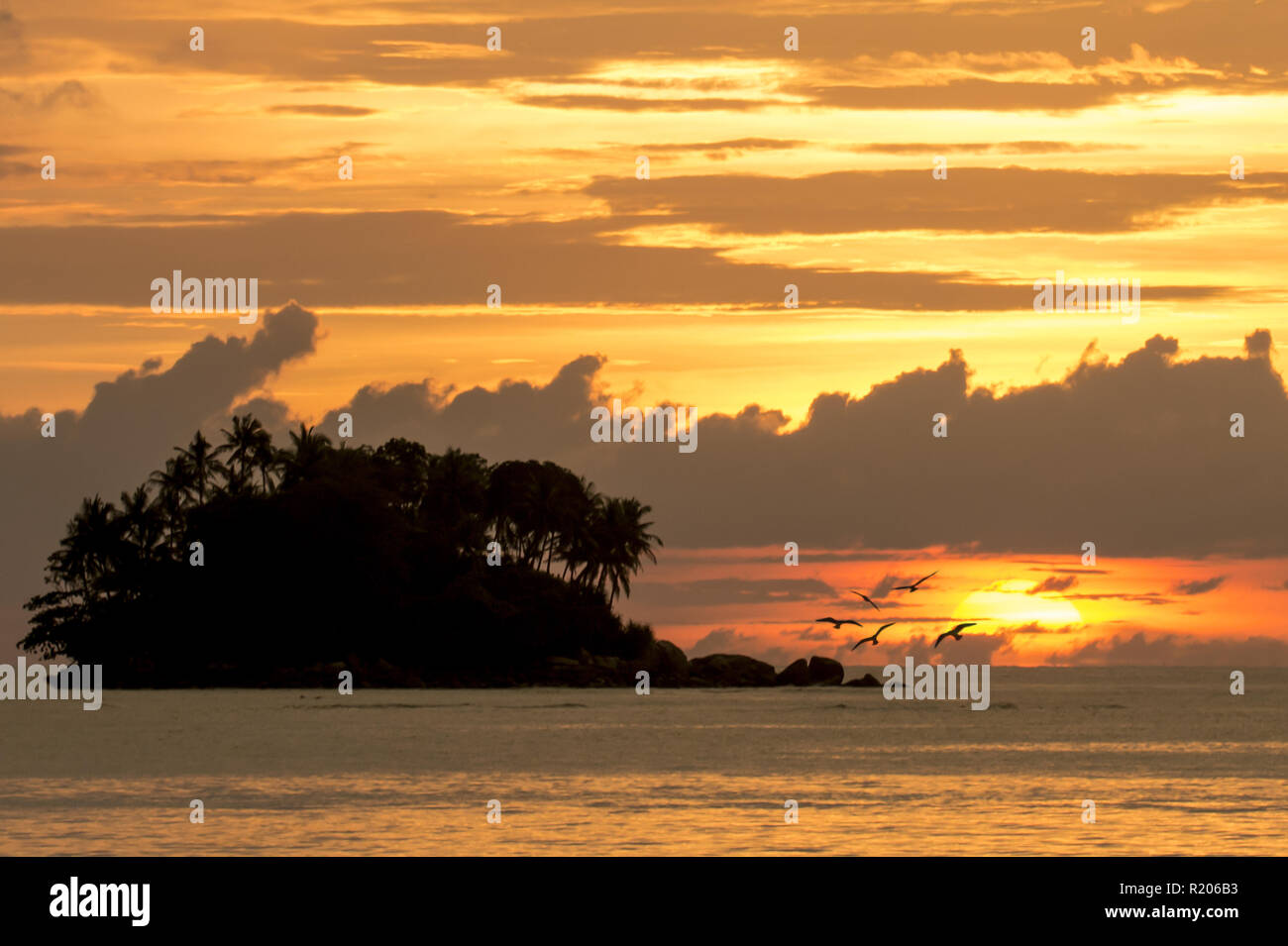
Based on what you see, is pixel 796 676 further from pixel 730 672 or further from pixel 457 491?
pixel 457 491

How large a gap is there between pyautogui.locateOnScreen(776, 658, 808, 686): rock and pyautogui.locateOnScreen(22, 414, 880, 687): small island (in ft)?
73.6

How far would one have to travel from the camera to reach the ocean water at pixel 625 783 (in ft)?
112

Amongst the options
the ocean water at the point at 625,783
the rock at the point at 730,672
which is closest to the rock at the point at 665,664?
the rock at the point at 730,672

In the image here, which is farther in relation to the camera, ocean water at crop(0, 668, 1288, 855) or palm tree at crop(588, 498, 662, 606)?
palm tree at crop(588, 498, 662, 606)

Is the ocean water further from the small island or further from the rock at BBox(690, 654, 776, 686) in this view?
the rock at BBox(690, 654, 776, 686)

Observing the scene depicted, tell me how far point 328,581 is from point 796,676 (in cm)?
4901

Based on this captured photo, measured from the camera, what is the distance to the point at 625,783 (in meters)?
48.8

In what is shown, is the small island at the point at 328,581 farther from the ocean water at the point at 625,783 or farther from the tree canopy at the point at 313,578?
the ocean water at the point at 625,783

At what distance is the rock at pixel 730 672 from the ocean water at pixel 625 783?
47605mm

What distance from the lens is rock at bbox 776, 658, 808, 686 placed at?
6043 inches

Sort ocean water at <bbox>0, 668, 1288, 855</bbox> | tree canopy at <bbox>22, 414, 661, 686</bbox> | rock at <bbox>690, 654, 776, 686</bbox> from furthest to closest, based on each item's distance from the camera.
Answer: rock at <bbox>690, 654, 776, 686</bbox> < tree canopy at <bbox>22, 414, 661, 686</bbox> < ocean water at <bbox>0, 668, 1288, 855</bbox>

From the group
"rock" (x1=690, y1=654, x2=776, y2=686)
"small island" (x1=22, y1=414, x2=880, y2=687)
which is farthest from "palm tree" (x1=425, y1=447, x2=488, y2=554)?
"rock" (x1=690, y1=654, x2=776, y2=686)

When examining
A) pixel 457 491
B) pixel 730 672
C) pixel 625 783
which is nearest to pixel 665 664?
pixel 730 672
